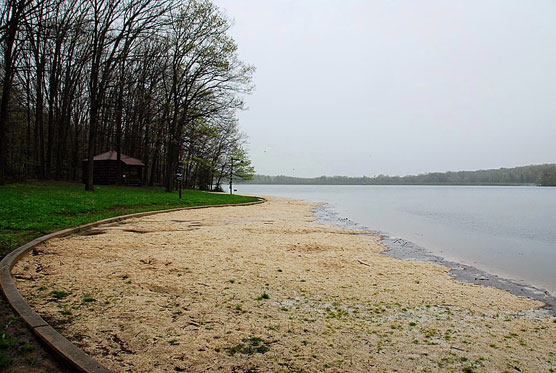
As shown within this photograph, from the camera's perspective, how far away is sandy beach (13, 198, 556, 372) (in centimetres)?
304

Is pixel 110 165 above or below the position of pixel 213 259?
above

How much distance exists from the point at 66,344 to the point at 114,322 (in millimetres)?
661

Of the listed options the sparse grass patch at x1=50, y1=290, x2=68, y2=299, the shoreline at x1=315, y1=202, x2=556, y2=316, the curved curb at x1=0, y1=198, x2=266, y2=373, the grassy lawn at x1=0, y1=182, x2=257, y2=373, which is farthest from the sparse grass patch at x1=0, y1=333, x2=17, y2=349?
the shoreline at x1=315, y1=202, x2=556, y2=316

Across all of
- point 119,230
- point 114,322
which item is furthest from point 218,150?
point 114,322

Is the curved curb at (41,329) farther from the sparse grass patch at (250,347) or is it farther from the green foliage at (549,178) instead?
the green foliage at (549,178)

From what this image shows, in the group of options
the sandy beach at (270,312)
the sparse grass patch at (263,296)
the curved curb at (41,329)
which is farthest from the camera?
the sparse grass patch at (263,296)

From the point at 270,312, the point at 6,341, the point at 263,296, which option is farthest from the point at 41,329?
the point at 263,296

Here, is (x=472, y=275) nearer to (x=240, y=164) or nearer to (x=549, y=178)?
(x=240, y=164)

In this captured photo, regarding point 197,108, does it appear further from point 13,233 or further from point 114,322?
point 114,322

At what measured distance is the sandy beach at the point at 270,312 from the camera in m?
3.04

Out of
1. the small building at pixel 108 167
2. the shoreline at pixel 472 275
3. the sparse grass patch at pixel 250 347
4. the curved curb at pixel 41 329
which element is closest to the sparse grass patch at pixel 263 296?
the sparse grass patch at pixel 250 347

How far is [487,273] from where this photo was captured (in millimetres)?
7578

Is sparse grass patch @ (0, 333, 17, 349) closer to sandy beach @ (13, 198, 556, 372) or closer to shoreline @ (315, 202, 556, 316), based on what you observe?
sandy beach @ (13, 198, 556, 372)

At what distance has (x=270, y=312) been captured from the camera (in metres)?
4.11
